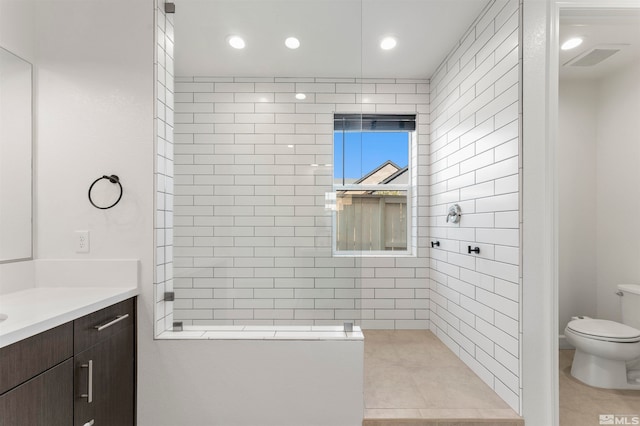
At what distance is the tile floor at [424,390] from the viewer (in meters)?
A: 1.74

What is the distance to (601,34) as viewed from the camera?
2.25 meters

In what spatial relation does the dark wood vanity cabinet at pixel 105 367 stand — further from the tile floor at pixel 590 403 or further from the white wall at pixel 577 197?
the white wall at pixel 577 197

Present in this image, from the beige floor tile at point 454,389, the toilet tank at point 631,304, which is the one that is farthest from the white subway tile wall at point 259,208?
the toilet tank at point 631,304

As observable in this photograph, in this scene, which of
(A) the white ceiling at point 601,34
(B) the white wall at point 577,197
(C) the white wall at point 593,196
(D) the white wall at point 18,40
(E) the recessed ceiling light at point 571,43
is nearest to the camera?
(D) the white wall at point 18,40

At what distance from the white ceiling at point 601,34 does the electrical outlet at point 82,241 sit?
2.79m

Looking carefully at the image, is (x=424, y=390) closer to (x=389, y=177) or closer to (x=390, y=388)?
(x=390, y=388)

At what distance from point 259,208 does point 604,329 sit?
8.26ft

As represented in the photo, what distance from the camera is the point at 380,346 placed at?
9.27 ft

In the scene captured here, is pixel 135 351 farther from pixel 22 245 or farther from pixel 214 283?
pixel 22 245

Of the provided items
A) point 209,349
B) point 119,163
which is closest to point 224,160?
point 119,163

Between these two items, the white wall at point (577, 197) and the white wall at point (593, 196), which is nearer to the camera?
the white wall at point (593, 196)

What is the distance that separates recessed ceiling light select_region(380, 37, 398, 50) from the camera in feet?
8.35

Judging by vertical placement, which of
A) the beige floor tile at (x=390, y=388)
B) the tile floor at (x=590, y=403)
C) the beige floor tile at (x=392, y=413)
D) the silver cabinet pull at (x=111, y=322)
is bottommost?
the tile floor at (x=590, y=403)

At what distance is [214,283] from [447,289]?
2.02 m
